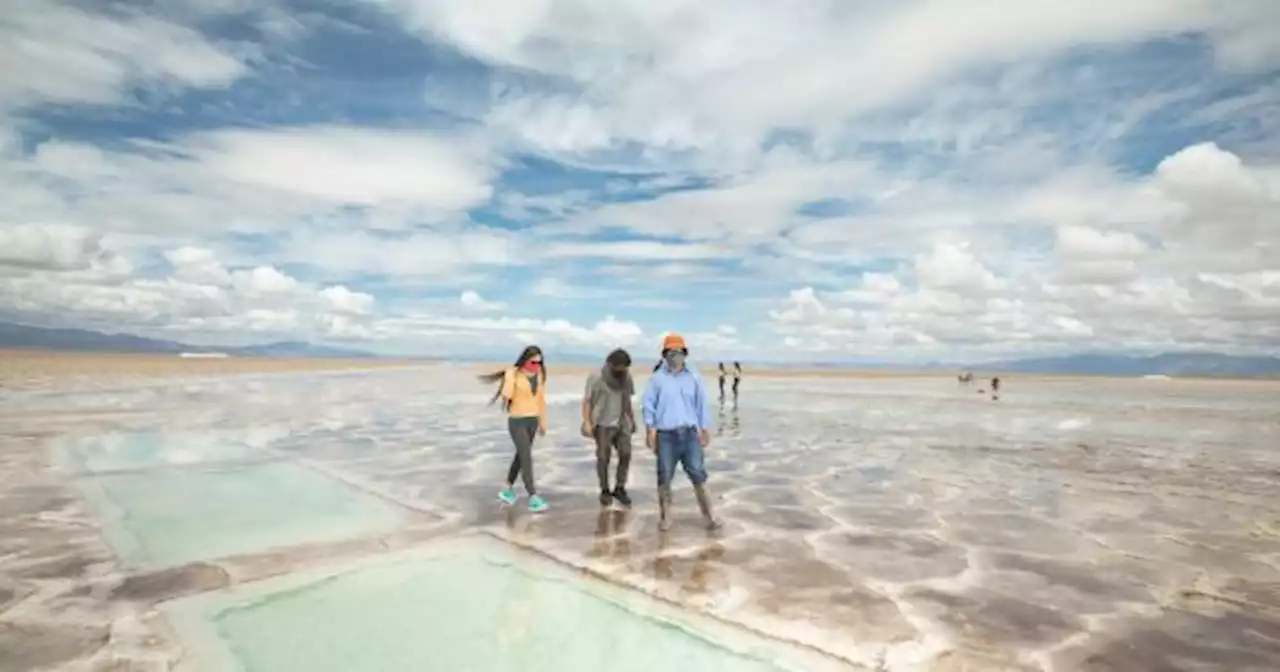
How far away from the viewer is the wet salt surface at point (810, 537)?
209 inches

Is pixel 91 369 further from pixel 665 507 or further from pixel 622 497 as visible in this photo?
pixel 665 507

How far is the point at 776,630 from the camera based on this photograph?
210 inches

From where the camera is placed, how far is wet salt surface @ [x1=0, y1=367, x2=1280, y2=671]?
209 inches

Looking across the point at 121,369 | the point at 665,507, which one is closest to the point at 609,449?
the point at 665,507

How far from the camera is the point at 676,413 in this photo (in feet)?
26.3

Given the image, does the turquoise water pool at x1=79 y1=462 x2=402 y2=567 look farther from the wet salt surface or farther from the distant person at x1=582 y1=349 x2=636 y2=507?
the distant person at x1=582 y1=349 x2=636 y2=507

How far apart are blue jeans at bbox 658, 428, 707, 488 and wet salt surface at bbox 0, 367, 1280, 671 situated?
0.73 metres

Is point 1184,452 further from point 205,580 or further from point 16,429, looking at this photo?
point 16,429

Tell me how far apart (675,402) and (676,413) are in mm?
126

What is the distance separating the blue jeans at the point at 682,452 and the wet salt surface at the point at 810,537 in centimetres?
73

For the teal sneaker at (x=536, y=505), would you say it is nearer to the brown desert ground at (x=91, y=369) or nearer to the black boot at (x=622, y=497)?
the black boot at (x=622, y=497)

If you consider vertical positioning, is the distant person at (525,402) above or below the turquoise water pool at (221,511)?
above

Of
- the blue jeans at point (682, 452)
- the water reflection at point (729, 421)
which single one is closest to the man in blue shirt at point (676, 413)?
the blue jeans at point (682, 452)

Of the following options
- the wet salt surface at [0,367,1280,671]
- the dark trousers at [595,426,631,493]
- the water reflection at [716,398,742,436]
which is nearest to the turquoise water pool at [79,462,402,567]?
the wet salt surface at [0,367,1280,671]
